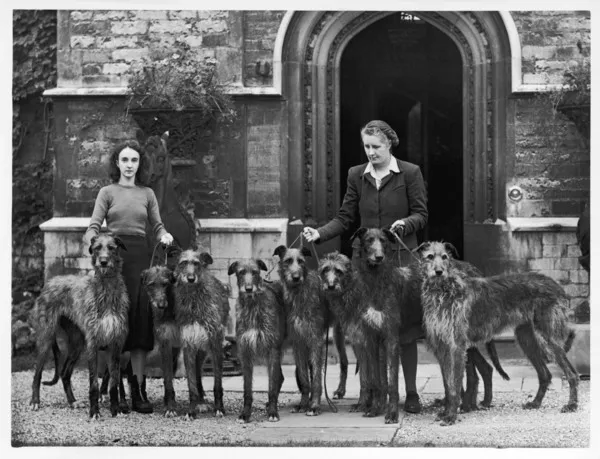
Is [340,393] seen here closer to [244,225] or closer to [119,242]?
[119,242]

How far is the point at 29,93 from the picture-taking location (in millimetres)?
14008

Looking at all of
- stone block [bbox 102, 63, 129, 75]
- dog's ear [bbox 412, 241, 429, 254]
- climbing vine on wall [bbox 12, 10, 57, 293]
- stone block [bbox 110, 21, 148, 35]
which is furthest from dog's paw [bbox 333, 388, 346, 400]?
climbing vine on wall [bbox 12, 10, 57, 293]

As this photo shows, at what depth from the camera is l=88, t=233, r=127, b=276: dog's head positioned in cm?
881

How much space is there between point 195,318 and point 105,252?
0.86 meters

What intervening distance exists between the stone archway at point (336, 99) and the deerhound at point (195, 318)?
3741 millimetres

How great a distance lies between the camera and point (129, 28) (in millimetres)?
12586

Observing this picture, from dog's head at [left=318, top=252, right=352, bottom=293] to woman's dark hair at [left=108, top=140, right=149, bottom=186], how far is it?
6.19ft

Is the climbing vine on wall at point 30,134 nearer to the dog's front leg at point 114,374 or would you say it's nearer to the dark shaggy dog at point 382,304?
the dog's front leg at point 114,374

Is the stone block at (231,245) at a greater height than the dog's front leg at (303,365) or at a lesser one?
greater

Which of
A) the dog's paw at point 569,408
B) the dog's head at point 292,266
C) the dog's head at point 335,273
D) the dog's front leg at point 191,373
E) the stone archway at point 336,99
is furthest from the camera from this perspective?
the stone archway at point 336,99

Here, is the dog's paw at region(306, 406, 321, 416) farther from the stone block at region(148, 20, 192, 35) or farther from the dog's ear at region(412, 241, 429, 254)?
the stone block at region(148, 20, 192, 35)

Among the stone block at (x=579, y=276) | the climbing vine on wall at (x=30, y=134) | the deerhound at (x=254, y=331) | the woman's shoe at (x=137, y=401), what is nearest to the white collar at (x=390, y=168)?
the deerhound at (x=254, y=331)

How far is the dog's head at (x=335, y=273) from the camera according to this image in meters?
8.63

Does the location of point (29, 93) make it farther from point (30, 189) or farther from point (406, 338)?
point (406, 338)
